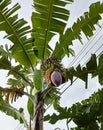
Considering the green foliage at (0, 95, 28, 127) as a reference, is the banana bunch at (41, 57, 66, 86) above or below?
above

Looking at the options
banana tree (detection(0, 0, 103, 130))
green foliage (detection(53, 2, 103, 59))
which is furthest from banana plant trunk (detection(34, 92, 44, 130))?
green foliage (detection(53, 2, 103, 59))

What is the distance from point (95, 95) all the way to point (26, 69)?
38.9 inches

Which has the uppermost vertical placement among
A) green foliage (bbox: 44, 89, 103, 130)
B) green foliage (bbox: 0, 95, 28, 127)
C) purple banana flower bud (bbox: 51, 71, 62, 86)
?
purple banana flower bud (bbox: 51, 71, 62, 86)

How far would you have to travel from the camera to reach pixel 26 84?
161 inches

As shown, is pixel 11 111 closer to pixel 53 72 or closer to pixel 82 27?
pixel 53 72

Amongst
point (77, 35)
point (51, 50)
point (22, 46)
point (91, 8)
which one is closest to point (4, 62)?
point (22, 46)

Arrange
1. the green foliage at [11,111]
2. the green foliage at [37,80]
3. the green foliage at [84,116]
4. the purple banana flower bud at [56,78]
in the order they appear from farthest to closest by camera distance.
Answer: the green foliage at [11,111], the green foliage at [37,80], the purple banana flower bud at [56,78], the green foliage at [84,116]

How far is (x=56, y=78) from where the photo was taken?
3225 mm

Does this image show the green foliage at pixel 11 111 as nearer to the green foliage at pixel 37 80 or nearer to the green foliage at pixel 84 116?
the green foliage at pixel 37 80

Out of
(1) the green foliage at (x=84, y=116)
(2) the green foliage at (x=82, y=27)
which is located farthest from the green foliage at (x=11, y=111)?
(2) the green foliage at (x=82, y=27)

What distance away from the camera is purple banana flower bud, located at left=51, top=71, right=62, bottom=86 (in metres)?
3.19

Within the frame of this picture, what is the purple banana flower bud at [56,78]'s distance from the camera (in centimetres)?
319

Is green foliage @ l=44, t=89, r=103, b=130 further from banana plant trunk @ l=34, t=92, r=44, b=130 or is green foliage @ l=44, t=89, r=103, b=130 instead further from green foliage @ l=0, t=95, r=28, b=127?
green foliage @ l=0, t=95, r=28, b=127

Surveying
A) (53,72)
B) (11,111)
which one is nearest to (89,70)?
(53,72)
